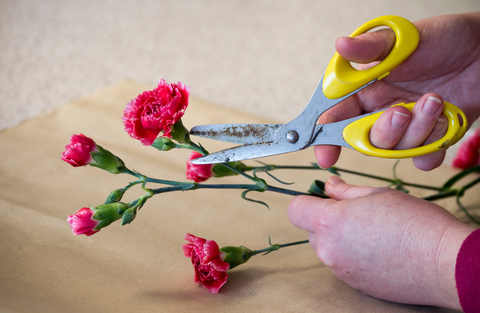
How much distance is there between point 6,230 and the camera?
1.44 feet

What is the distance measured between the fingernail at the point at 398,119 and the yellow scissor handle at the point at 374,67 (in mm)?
53

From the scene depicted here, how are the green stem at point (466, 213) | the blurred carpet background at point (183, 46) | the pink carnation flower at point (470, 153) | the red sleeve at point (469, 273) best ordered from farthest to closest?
the blurred carpet background at point (183, 46) < the pink carnation flower at point (470, 153) < the green stem at point (466, 213) < the red sleeve at point (469, 273)

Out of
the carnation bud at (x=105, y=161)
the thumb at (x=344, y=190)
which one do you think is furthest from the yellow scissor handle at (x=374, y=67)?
the carnation bud at (x=105, y=161)

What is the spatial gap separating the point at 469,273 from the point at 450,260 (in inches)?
0.7

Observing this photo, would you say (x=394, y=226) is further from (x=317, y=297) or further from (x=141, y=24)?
(x=141, y=24)

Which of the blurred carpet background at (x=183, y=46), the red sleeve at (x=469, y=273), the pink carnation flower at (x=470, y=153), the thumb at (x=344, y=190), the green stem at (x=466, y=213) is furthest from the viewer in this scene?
the blurred carpet background at (x=183, y=46)

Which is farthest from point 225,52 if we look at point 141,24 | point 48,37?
point 48,37

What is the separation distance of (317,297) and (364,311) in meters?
0.05

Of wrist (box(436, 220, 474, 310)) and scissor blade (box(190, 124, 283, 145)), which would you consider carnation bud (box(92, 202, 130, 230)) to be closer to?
scissor blade (box(190, 124, 283, 145))

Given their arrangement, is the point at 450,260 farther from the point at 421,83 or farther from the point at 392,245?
the point at 421,83

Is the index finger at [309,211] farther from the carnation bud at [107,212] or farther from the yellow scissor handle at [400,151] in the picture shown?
the carnation bud at [107,212]

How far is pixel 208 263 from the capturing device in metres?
0.37

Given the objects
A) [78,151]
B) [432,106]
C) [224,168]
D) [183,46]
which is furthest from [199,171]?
[183,46]

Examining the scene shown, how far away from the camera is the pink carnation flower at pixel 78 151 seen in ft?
1.13
